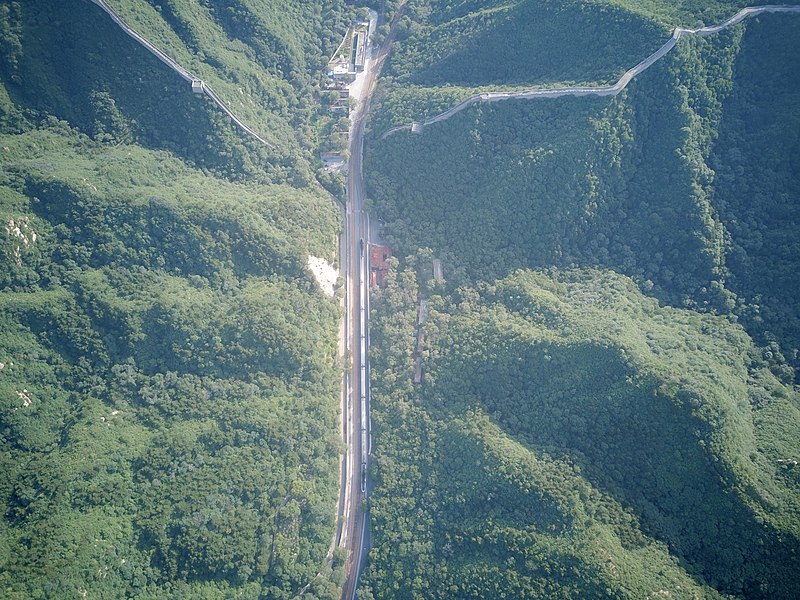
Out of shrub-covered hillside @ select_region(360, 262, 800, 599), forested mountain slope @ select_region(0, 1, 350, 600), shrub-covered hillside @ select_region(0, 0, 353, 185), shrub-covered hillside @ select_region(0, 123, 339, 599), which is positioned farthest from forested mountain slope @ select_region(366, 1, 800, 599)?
shrub-covered hillside @ select_region(0, 0, 353, 185)

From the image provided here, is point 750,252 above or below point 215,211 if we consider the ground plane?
above

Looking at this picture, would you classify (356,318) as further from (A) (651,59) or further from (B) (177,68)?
(A) (651,59)

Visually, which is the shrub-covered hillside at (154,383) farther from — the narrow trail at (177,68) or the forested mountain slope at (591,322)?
the forested mountain slope at (591,322)

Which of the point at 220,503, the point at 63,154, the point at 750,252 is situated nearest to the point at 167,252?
the point at 63,154

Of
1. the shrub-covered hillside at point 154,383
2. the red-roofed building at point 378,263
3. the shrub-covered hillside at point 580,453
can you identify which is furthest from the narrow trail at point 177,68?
the shrub-covered hillside at point 580,453

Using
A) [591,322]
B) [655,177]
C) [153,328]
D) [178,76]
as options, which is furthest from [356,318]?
[655,177]

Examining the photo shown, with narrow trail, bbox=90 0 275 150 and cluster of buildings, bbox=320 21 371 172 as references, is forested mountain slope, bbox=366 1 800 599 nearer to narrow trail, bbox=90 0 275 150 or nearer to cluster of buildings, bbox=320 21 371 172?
cluster of buildings, bbox=320 21 371 172

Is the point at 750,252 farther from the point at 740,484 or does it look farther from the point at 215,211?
the point at 215,211
